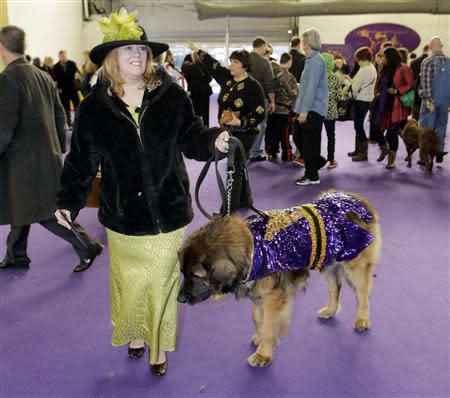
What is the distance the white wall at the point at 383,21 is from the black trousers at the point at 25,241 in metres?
17.6

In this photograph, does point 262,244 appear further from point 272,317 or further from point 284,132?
point 284,132

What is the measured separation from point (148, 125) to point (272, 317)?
1213 mm

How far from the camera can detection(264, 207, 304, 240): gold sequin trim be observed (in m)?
2.33

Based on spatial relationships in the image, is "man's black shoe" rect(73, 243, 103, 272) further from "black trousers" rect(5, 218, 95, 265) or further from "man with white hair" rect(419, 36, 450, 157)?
"man with white hair" rect(419, 36, 450, 157)

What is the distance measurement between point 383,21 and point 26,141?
59.1 feet

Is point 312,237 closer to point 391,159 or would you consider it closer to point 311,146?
point 311,146

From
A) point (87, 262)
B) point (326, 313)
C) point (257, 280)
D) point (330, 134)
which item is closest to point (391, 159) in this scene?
point (330, 134)

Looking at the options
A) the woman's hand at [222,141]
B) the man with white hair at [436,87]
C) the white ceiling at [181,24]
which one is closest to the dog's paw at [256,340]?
the woman's hand at [222,141]

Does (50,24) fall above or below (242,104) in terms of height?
above

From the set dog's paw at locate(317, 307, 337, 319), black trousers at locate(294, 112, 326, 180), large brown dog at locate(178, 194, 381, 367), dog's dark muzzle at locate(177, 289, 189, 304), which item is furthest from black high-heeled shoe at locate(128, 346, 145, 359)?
black trousers at locate(294, 112, 326, 180)

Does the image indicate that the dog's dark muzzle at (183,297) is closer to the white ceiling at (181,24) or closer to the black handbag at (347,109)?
the black handbag at (347,109)

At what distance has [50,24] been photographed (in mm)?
16219

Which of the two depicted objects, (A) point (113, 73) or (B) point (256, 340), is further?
(B) point (256, 340)

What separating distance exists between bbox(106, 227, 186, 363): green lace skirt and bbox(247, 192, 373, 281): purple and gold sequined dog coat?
44 cm
